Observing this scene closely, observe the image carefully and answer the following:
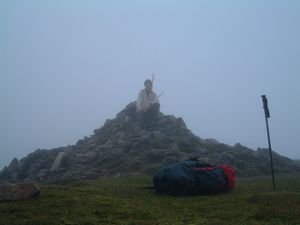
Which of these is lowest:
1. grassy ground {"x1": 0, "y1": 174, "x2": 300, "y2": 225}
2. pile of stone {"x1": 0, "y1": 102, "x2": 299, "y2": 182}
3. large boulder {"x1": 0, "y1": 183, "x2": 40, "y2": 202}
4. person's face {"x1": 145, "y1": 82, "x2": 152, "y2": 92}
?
grassy ground {"x1": 0, "y1": 174, "x2": 300, "y2": 225}

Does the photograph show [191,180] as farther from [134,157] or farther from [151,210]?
[134,157]

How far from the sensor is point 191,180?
14406 mm

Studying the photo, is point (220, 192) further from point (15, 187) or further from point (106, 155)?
point (106, 155)

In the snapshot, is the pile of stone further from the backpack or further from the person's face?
the backpack

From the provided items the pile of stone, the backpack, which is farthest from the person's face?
the backpack

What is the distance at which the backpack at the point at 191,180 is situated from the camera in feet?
47.1

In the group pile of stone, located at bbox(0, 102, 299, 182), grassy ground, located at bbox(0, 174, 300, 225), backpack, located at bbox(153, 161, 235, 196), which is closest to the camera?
grassy ground, located at bbox(0, 174, 300, 225)

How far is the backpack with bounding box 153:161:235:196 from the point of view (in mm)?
14344

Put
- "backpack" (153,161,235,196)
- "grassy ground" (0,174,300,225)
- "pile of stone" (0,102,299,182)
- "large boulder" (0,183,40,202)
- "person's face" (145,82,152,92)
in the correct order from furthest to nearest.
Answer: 1. "person's face" (145,82,152,92)
2. "pile of stone" (0,102,299,182)
3. "backpack" (153,161,235,196)
4. "large boulder" (0,183,40,202)
5. "grassy ground" (0,174,300,225)

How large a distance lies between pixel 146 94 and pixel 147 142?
6.96m

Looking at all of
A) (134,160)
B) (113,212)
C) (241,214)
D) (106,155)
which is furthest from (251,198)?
(106,155)

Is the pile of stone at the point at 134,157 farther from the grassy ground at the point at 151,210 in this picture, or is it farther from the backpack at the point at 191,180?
the grassy ground at the point at 151,210

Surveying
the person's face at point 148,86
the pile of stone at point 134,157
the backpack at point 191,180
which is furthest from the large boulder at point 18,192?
the person's face at point 148,86

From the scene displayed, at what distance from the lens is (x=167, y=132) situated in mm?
40438
